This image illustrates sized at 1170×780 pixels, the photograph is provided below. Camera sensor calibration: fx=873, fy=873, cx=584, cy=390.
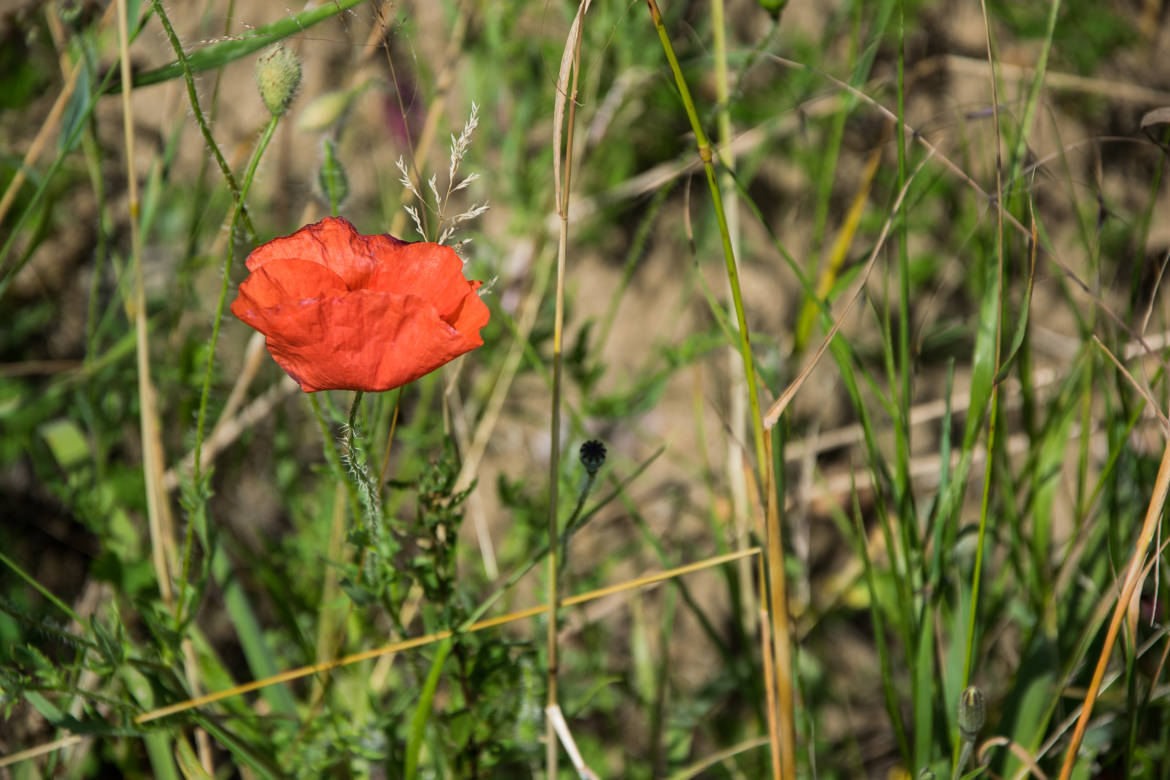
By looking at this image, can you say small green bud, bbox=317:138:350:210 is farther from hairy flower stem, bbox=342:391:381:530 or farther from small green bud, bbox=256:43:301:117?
hairy flower stem, bbox=342:391:381:530

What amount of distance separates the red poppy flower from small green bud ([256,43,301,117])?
0.66 feet

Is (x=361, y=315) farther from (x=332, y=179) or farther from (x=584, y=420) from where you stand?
(x=584, y=420)

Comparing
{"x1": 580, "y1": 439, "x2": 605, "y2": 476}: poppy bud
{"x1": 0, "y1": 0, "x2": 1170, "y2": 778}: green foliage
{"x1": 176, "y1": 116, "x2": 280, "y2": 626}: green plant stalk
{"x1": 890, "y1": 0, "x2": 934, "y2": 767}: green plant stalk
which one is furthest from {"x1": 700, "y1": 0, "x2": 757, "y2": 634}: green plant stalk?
{"x1": 176, "y1": 116, "x2": 280, "y2": 626}: green plant stalk

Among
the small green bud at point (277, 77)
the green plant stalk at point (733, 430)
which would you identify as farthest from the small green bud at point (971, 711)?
the small green bud at point (277, 77)

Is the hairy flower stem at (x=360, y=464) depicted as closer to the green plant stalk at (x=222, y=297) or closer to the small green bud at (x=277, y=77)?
the green plant stalk at (x=222, y=297)

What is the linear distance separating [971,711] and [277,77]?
36.0 inches

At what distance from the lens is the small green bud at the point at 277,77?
87 cm

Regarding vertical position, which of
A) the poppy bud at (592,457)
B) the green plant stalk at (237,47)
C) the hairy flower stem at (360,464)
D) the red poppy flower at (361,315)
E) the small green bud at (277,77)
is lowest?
the poppy bud at (592,457)

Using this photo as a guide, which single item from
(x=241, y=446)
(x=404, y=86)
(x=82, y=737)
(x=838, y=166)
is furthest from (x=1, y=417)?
(x=838, y=166)

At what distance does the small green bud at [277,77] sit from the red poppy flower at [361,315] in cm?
20

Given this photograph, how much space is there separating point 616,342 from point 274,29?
1.06m

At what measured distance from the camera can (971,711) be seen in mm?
826

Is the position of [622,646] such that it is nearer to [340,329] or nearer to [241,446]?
[241,446]

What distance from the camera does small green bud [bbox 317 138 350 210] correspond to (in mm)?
958
